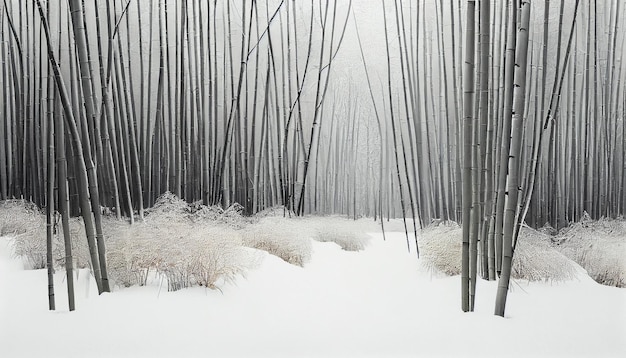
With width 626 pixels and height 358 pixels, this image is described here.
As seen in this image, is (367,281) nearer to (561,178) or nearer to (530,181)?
(530,181)

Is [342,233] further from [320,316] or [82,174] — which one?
[82,174]

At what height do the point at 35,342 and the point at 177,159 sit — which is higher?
the point at 177,159

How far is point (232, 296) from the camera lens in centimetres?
184

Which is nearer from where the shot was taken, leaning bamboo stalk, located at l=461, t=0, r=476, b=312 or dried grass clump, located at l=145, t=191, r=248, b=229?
leaning bamboo stalk, located at l=461, t=0, r=476, b=312

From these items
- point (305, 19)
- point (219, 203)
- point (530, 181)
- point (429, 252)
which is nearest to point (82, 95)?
point (219, 203)

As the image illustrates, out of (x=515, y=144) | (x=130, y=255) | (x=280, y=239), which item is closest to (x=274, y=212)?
(x=280, y=239)

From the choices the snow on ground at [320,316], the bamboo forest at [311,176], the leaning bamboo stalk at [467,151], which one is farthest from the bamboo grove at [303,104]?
the snow on ground at [320,316]

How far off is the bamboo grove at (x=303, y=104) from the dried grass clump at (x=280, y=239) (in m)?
0.07

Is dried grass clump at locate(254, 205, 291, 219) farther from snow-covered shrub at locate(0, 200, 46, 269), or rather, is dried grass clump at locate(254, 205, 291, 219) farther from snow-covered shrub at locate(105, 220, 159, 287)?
snow-covered shrub at locate(0, 200, 46, 269)

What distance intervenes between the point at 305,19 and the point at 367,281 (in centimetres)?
103

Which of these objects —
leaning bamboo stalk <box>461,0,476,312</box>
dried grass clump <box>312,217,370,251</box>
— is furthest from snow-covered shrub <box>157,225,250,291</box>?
leaning bamboo stalk <box>461,0,476,312</box>

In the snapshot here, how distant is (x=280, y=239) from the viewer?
6.24 ft

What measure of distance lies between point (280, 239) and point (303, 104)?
0.53 meters

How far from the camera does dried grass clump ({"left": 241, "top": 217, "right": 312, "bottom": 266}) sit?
1903 millimetres
